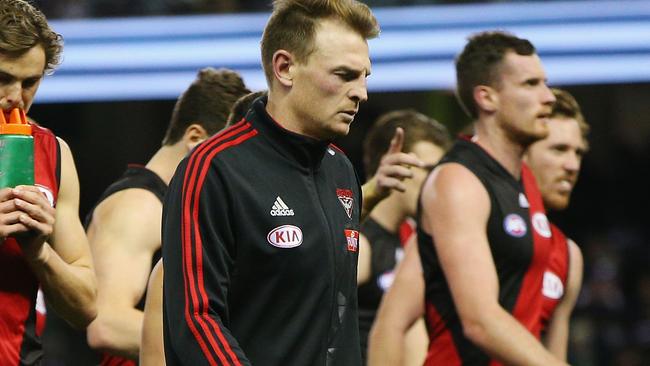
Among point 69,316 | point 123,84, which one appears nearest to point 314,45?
point 69,316

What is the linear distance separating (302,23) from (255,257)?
Answer: 0.62m

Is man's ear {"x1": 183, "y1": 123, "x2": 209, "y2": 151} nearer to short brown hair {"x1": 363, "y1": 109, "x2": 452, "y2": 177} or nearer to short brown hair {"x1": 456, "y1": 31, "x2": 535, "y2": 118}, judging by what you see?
short brown hair {"x1": 456, "y1": 31, "x2": 535, "y2": 118}

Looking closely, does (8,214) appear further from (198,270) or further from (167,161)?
(167,161)

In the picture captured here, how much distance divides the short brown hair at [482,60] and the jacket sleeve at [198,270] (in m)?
2.10

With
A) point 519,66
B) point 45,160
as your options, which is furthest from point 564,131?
A: point 45,160

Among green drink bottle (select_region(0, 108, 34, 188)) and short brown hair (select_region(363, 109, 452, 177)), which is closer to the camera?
green drink bottle (select_region(0, 108, 34, 188))

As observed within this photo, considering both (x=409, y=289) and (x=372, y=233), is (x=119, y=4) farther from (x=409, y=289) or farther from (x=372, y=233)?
(x=409, y=289)

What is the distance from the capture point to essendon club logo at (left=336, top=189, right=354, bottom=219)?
3.42 meters

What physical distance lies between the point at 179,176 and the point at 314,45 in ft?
1.58

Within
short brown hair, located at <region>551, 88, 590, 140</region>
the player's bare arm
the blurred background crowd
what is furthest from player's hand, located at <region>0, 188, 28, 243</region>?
→ the blurred background crowd

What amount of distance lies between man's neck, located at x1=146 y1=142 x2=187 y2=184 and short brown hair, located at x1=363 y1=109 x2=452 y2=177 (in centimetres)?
167

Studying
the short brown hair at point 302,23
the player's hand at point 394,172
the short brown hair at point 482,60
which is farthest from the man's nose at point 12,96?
the short brown hair at point 482,60

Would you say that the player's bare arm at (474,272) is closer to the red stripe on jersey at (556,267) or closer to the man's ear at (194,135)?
the red stripe on jersey at (556,267)

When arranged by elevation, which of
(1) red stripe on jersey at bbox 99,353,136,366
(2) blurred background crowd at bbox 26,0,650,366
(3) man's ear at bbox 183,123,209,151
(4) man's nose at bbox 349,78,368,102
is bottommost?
(2) blurred background crowd at bbox 26,0,650,366
